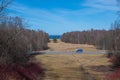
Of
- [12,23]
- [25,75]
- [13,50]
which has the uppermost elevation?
[12,23]

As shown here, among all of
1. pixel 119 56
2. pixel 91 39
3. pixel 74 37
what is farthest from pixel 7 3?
pixel 74 37

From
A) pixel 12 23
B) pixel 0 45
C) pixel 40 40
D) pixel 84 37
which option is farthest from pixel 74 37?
pixel 0 45

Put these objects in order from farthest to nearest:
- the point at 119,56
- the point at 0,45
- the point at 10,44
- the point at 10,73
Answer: the point at 119,56, the point at 10,44, the point at 0,45, the point at 10,73

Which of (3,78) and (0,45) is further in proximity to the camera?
(0,45)

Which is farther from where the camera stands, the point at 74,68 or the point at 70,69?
the point at 74,68

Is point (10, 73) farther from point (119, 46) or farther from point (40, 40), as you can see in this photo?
point (40, 40)

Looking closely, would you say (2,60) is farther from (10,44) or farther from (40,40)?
(40,40)

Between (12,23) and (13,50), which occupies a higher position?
(12,23)

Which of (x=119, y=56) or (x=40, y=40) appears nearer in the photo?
(x=119, y=56)

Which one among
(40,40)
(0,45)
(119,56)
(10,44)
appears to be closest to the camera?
(0,45)
